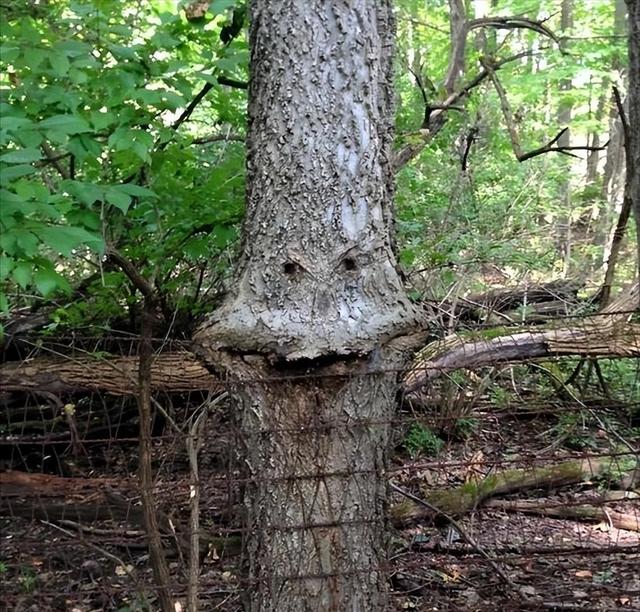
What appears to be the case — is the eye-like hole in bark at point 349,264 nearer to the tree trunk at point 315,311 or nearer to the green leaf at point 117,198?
the tree trunk at point 315,311

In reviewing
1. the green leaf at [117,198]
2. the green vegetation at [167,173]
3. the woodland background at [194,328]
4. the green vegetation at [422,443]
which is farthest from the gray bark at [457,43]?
the green leaf at [117,198]

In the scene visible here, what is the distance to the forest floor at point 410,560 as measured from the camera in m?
3.67

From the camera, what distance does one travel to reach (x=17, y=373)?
15.4 feet

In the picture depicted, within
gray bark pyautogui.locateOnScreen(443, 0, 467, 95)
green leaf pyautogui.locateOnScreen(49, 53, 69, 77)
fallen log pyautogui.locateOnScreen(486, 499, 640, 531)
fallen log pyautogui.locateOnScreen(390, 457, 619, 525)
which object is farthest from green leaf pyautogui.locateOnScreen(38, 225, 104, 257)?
gray bark pyautogui.locateOnScreen(443, 0, 467, 95)

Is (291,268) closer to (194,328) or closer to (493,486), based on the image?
(194,328)

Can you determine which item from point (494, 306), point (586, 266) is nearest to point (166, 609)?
point (494, 306)

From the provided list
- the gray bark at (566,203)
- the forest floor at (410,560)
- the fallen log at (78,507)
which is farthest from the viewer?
the gray bark at (566,203)

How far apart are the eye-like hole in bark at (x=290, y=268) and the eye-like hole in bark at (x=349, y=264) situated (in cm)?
19

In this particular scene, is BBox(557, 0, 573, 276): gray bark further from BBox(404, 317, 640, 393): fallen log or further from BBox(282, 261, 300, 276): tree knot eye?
BBox(282, 261, 300, 276): tree knot eye

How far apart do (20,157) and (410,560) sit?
3.39 meters

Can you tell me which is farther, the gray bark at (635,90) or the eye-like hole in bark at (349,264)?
the gray bark at (635,90)

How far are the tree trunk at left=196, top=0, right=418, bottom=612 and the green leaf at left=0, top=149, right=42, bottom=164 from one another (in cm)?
90

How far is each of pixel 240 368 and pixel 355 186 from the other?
2.74 feet

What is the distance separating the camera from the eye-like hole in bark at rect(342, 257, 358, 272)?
8.79 ft
